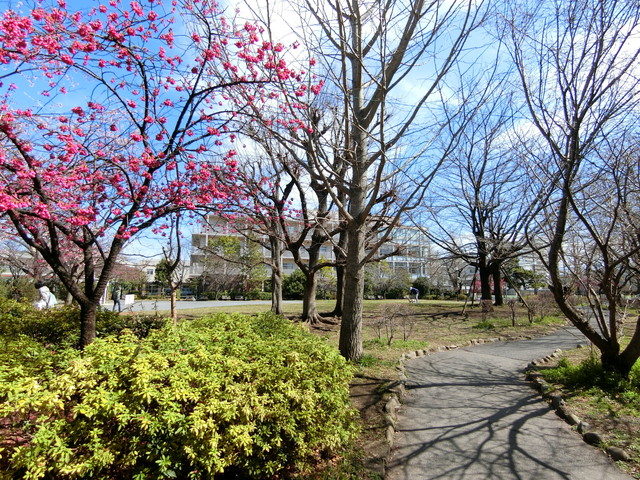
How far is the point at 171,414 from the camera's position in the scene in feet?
7.51

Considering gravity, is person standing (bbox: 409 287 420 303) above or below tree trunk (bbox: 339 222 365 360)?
below

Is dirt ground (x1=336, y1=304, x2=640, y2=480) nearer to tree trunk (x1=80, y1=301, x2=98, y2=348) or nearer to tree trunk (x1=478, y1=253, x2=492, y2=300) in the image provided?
tree trunk (x1=80, y1=301, x2=98, y2=348)

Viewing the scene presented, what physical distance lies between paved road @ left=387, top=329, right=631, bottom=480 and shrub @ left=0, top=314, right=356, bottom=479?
3.01ft

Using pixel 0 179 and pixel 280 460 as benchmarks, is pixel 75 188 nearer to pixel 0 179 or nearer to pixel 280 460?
pixel 0 179

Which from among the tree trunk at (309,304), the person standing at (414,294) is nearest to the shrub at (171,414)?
the tree trunk at (309,304)

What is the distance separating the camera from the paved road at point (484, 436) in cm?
324

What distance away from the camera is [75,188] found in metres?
5.28

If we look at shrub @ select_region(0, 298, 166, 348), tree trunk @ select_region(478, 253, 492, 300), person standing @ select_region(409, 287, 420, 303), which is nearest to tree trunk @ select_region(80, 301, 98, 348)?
shrub @ select_region(0, 298, 166, 348)

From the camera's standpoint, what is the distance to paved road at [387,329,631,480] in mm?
3238

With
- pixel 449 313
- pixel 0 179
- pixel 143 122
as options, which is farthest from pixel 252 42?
pixel 449 313

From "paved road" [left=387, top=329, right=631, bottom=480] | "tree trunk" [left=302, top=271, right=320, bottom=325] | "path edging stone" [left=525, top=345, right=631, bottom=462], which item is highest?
"tree trunk" [left=302, top=271, right=320, bottom=325]

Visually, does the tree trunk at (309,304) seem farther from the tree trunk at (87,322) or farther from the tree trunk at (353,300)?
the tree trunk at (87,322)

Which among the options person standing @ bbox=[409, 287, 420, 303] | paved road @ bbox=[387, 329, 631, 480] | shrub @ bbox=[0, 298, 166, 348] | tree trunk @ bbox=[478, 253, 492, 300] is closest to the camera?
paved road @ bbox=[387, 329, 631, 480]

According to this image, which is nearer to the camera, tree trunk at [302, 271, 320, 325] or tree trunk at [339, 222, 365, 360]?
tree trunk at [339, 222, 365, 360]
